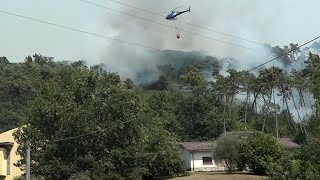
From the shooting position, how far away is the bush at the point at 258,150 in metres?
51.1

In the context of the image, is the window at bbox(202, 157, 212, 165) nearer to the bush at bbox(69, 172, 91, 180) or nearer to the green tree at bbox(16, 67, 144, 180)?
the green tree at bbox(16, 67, 144, 180)

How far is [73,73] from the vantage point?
44.0 m

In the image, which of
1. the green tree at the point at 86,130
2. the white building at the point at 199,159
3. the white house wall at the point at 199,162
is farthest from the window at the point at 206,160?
the green tree at the point at 86,130

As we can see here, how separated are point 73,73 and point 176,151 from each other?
55.5 feet

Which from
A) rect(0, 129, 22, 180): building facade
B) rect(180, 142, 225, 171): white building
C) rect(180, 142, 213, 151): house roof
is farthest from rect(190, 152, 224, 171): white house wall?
rect(0, 129, 22, 180): building facade

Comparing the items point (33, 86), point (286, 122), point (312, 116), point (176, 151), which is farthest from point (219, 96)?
point (312, 116)

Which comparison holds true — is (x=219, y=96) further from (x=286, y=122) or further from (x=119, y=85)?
(x=119, y=85)

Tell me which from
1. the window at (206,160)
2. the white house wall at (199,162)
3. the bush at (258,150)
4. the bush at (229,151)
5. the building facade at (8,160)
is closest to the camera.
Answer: the bush at (258,150)

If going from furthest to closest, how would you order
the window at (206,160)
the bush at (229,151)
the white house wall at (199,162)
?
the window at (206,160), the white house wall at (199,162), the bush at (229,151)

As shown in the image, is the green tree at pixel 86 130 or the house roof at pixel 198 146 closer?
the green tree at pixel 86 130

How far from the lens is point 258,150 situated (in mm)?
52000

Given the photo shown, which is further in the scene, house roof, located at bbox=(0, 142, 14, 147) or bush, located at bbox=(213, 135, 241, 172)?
bush, located at bbox=(213, 135, 241, 172)

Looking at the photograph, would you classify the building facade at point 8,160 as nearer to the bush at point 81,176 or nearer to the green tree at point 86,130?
the green tree at point 86,130

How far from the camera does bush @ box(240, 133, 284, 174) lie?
51.1 metres
